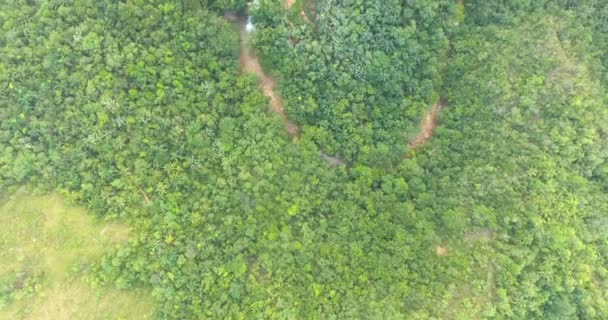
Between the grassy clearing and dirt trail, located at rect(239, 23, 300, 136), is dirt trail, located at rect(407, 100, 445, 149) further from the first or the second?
the grassy clearing

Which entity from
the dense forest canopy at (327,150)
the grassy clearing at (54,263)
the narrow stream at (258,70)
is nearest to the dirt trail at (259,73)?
the narrow stream at (258,70)

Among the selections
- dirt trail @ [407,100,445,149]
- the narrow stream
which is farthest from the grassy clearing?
dirt trail @ [407,100,445,149]

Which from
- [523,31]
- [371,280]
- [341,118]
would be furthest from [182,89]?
[523,31]

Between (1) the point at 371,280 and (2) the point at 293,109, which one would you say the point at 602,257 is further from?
(2) the point at 293,109

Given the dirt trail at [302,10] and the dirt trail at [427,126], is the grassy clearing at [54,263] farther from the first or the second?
the dirt trail at [427,126]

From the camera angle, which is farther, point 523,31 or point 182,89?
point 523,31

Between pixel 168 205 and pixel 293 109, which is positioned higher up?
pixel 293 109
